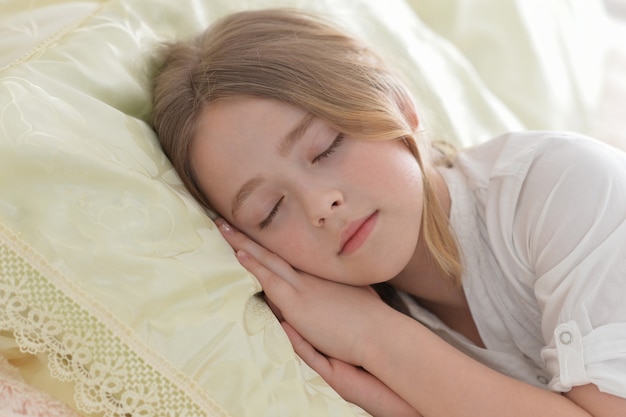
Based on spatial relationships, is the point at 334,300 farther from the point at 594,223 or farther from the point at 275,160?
the point at 594,223

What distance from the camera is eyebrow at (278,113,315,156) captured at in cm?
120

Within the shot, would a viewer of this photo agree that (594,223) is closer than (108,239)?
No

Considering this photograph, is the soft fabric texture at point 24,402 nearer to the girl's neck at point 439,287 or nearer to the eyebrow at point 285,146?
the eyebrow at point 285,146

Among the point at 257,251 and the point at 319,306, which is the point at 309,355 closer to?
the point at 319,306

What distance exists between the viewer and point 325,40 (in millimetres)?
1341

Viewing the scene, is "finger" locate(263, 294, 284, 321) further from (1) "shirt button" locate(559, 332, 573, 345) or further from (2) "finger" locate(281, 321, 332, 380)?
(1) "shirt button" locate(559, 332, 573, 345)

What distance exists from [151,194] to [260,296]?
0.76 feet

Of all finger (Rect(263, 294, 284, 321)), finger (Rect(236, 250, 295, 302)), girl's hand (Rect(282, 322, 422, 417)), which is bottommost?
girl's hand (Rect(282, 322, 422, 417))

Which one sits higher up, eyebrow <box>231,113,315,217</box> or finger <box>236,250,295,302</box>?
A: eyebrow <box>231,113,315,217</box>

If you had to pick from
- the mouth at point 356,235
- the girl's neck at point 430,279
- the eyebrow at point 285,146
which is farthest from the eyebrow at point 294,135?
the girl's neck at point 430,279

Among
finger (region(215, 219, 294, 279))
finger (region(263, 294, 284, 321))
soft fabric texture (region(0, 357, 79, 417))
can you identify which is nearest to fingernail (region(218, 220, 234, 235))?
finger (region(215, 219, 294, 279))

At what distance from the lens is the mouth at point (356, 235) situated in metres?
1.19

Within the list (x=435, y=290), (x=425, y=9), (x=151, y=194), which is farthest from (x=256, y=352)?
(x=425, y=9)

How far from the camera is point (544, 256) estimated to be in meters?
1.17
